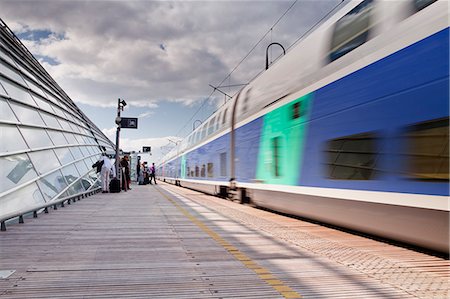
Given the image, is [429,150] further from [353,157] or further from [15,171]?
[15,171]

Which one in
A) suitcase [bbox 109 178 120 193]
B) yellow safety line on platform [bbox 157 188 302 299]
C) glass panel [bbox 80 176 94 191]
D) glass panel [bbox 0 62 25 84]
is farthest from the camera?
suitcase [bbox 109 178 120 193]

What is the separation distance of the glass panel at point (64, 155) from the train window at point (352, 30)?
11.5 meters

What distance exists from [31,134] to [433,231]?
1152cm

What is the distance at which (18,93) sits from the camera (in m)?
13.0

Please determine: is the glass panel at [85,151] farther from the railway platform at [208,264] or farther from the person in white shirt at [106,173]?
the railway platform at [208,264]

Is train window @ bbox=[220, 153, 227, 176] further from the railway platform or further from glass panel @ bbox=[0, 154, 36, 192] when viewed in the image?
the railway platform

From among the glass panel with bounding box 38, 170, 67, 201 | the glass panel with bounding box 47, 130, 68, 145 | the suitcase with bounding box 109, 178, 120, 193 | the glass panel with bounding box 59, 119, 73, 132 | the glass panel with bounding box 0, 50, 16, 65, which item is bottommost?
the suitcase with bounding box 109, 178, 120, 193

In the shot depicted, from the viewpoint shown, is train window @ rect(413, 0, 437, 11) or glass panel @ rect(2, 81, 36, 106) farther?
glass panel @ rect(2, 81, 36, 106)

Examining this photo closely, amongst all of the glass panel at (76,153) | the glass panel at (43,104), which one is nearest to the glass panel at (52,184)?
the glass panel at (43,104)

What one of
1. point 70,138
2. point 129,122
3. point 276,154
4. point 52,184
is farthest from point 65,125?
point 276,154

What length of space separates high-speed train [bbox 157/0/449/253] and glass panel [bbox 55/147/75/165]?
8746mm

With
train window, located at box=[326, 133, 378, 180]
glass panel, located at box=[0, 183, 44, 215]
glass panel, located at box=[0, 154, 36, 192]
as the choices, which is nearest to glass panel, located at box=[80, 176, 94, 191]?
glass panel, located at box=[0, 154, 36, 192]

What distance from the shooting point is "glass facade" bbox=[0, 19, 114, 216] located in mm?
8964

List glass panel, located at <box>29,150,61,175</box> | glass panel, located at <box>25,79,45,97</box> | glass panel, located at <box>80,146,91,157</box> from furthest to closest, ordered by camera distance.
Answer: glass panel, located at <box>80,146,91,157</box>, glass panel, located at <box>25,79,45,97</box>, glass panel, located at <box>29,150,61,175</box>
